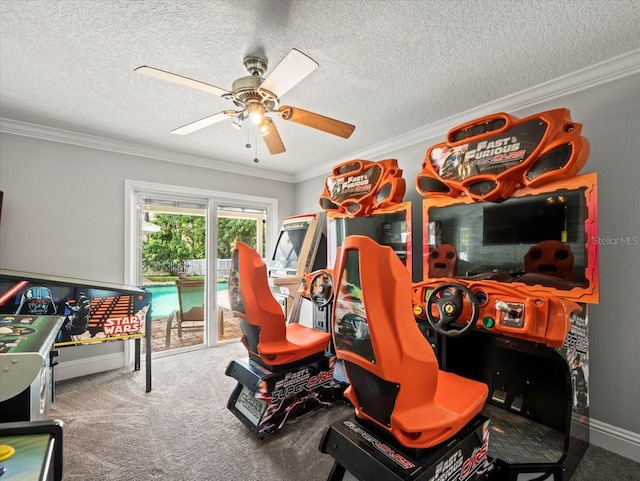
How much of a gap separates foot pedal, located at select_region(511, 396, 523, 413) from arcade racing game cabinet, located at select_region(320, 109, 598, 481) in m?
0.01

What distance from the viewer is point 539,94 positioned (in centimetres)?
225

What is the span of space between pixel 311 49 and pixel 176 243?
300 centimetres

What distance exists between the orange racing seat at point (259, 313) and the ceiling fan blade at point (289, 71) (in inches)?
39.6

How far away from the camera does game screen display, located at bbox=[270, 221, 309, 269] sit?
355cm

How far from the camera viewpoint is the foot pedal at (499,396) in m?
1.90

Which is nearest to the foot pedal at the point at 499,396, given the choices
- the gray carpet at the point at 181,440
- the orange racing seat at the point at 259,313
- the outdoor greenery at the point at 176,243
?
the gray carpet at the point at 181,440

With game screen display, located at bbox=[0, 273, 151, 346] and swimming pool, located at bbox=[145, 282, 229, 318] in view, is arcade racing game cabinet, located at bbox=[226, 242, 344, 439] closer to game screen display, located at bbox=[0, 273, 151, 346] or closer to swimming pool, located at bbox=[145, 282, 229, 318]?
game screen display, located at bbox=[0, 273, 151, 346]

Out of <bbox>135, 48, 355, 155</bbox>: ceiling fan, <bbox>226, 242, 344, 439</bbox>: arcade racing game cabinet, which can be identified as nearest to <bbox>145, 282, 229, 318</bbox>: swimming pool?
<bbox>226, 242, 344, 439</bbox>: arcade racing game cabinet

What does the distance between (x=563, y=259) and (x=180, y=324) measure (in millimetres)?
4030

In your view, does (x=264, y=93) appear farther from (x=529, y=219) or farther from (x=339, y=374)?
(x=339, y=374)

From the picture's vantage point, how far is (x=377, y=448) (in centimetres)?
127

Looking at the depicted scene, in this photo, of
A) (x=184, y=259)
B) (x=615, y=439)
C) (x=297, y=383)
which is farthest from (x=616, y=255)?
(x=184, y=259)

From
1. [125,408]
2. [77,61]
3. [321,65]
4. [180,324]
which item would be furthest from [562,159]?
[180,324]

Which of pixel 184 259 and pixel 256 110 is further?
pixel 184 259
